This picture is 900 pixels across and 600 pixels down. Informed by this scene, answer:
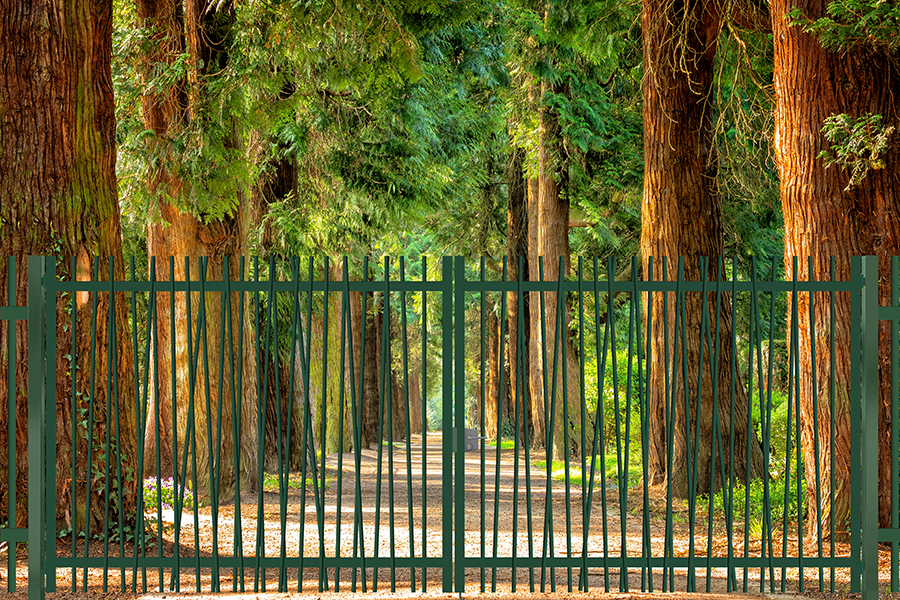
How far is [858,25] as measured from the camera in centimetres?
706

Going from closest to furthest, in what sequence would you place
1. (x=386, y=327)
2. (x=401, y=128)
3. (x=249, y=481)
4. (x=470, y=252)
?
(x=386, y=327) < (x=249, y=481) < (x=401, y=128) < (x=470, y=252)

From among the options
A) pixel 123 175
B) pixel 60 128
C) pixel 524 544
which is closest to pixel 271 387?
pixel 123 175

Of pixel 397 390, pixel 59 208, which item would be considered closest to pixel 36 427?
pixel 59 208

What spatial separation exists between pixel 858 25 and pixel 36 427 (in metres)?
6.82

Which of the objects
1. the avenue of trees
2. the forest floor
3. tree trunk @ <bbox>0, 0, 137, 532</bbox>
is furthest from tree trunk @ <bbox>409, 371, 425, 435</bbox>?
tree trunk @ <bbox>0, 0, 137, 532</bbox>

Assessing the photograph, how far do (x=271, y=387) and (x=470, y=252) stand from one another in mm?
10967

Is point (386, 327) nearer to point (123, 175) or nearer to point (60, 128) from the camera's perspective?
point (60, 128)

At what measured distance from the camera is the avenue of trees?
7.34 metres

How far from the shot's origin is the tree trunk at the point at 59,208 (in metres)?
7.34

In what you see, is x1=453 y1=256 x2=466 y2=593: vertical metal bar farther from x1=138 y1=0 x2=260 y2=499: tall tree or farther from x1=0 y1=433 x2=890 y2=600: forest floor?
x1=138 y1=0 x2=260 y2=499: tall tree

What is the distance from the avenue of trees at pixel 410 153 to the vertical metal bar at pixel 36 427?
0.88 feet

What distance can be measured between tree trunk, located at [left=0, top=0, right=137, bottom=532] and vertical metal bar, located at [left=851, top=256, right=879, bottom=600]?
5606mm

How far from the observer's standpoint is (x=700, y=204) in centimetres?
1109

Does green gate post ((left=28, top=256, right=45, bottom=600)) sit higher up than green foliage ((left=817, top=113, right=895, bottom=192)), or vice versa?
green foliage ((left=817, top=113, right=895, bottom=192))
